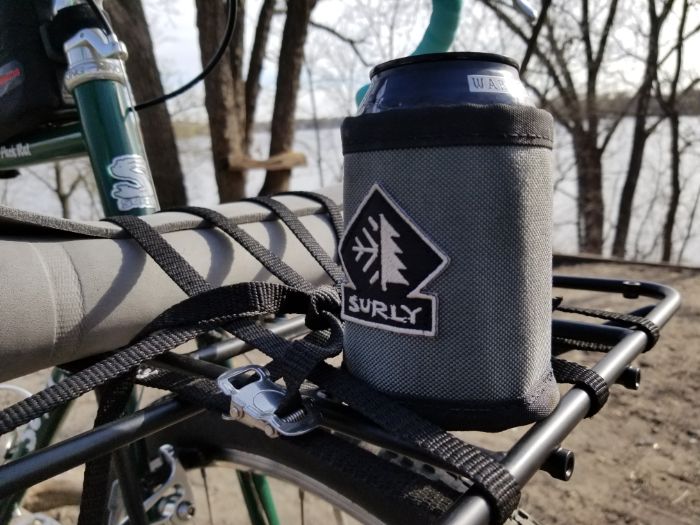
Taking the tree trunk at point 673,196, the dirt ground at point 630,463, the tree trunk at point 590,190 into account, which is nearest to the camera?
the dirt ground at point 630,463

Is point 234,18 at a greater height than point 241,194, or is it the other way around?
point 234,18

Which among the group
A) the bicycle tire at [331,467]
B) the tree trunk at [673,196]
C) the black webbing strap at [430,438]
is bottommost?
the tree trunk at [673,196]

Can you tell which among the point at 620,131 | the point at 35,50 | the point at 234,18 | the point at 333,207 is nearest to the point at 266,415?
the point at 333,207

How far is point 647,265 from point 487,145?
441 cm

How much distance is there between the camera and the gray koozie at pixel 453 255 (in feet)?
1.55

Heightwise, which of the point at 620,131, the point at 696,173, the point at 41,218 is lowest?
the point at 696,173

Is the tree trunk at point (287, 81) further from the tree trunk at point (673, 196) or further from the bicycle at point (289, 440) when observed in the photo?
the tree trunk at point (673, 196)

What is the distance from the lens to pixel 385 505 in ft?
2.31

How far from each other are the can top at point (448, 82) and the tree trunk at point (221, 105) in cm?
393

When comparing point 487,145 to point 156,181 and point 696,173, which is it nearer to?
point 156,181

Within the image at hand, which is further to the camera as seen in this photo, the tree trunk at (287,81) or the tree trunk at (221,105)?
the tree trunk at (287,81)

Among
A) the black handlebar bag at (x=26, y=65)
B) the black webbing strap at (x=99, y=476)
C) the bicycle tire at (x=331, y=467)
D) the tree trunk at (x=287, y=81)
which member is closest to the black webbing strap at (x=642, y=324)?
the bicycle tire at (x=331, y=467)

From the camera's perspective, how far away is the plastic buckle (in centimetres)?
49

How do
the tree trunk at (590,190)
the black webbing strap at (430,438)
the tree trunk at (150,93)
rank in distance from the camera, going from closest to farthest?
the black webbing strap at (430,438)
the tree trunk at (150,93)
the tree trunk at (590,190)
